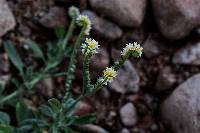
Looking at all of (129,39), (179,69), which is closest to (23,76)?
(129,39)

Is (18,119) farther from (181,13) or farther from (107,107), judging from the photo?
(181,13)

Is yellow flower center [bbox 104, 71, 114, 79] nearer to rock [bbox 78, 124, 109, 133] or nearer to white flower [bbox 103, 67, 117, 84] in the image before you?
white flower [bbox 103, 67, 117, 84]

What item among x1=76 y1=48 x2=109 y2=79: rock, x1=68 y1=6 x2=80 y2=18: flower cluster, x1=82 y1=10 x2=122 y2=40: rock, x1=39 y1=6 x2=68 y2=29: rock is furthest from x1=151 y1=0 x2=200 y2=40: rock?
x1=39 y1=6 x2=68 y2=29: rock

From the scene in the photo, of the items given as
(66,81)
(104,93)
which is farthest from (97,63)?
(66,81)

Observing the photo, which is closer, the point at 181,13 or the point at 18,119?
the point at 18,119

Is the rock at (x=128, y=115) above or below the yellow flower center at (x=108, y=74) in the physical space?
above

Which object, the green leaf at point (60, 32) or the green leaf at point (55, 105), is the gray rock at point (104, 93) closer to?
the green leaf at point (60, 32)

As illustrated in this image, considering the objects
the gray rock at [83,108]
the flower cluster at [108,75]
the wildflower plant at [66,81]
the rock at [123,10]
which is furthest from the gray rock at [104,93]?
the flower cluster at [108,75]
